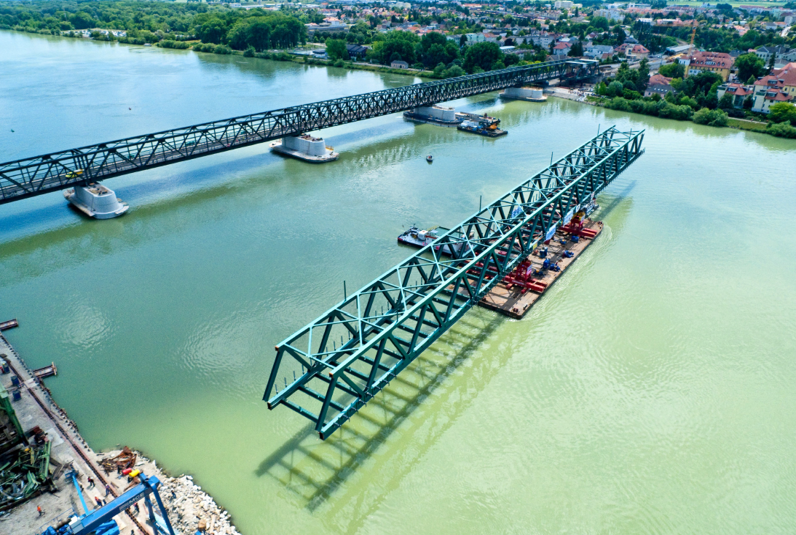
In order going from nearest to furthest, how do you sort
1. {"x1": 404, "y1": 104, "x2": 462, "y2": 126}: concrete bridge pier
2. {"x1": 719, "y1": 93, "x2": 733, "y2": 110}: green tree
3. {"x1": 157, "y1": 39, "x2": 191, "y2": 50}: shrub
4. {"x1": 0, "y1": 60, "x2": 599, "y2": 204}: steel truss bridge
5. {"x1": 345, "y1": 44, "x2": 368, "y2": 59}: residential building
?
1. {"x1": 0, "y1": 60, "x2": 599, "y2": 204}: steel truss bridge
2. {"x1": 404, "y1": 104, "x2": 462, "y2": 126}: concrete bridge pier
3. {"x1": 719, "y1": 93, "x2": 733, "y2": 110}: green tree
4. {"x1": 345, "y1": 44, "x2": 368, "y2": 59}: residential building
5. {"x1": 157, "y1": 39, "x2": 191, "y2": 50}: shrub

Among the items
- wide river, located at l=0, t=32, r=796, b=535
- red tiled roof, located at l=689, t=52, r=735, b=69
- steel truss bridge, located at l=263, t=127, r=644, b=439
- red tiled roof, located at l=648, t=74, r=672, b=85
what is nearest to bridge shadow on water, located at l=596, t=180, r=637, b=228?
wide river, located at l=0, t=32, r=796, b=535

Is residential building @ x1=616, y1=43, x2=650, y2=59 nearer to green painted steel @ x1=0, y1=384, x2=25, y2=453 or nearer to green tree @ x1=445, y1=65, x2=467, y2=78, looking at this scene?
green tree @ x1=445, y1=65, x2=467, y2=78

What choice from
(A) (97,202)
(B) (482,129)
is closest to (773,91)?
(B) (482,129)

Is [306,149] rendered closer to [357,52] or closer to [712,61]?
[357,52]

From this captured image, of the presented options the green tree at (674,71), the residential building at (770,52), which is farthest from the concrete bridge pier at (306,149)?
the residential building at (770,52)

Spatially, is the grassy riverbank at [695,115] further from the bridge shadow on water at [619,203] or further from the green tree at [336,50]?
the green tree at [336,50]

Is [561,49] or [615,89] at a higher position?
[561,49]
